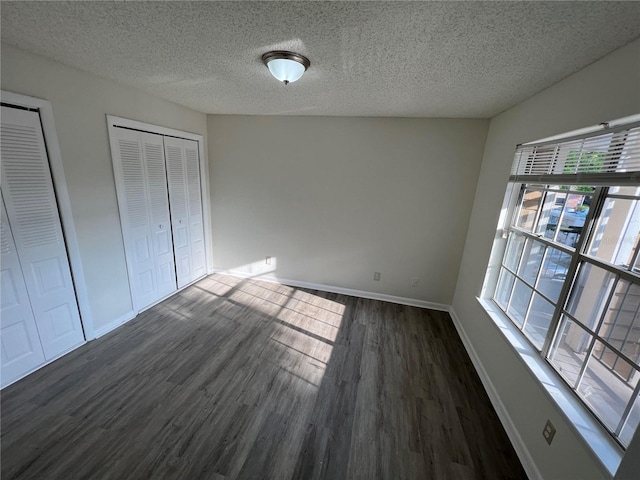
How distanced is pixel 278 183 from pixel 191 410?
2.71 m

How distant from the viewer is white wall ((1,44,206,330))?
74.0 inches

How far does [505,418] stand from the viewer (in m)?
1.86

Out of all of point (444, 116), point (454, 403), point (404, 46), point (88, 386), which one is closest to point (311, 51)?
point (404, 46)

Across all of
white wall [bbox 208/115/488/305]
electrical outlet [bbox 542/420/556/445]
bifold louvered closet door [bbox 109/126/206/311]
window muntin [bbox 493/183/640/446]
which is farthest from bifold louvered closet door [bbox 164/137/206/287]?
electrical outlet [bbox 542/420/556/445]

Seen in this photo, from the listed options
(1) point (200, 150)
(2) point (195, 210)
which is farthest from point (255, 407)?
(1) point (200, 150)

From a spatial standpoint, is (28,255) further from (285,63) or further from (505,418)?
(505,418)

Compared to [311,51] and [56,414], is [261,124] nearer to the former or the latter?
Answer: [311,51]

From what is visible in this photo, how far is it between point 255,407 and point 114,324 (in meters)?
1.89

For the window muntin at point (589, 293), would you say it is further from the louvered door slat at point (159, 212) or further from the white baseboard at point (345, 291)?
the louvered door slat at point (159, 212)

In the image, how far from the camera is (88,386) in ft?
6.59

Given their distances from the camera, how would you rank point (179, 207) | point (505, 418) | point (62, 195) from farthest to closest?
point (179, 207) < point (62, 195) < point (505, 418)

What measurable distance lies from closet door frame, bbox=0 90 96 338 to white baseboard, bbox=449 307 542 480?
12.0ft

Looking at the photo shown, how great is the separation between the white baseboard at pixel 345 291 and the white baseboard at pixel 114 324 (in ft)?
4.81

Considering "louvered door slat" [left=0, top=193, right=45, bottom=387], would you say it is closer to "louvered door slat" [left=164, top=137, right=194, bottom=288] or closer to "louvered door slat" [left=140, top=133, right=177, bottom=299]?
"louvered door slat" [left=140, top=133, right=177, bottom=299]
